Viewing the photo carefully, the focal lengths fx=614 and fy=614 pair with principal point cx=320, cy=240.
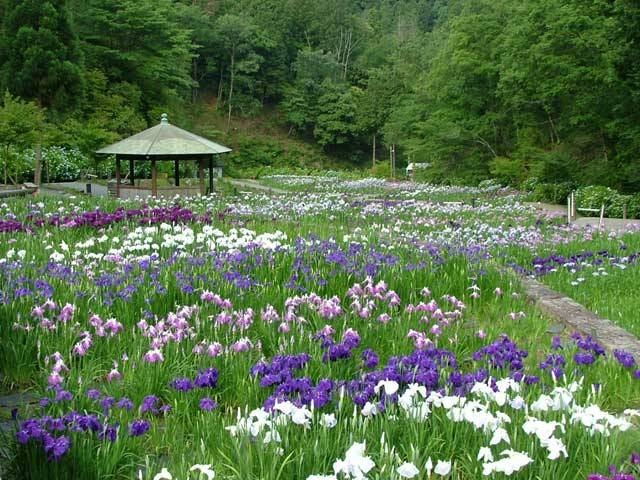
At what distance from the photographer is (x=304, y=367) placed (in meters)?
3.24

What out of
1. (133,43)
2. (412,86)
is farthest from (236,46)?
(412,86)

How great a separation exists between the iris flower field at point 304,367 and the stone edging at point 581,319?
0.13 metres

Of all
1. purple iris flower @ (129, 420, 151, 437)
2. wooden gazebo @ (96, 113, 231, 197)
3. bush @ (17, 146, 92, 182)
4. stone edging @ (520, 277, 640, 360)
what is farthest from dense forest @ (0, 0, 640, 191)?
purple iris flower @ (129, 420, 151, 437)

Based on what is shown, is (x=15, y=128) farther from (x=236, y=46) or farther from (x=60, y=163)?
(x=236, y=46)

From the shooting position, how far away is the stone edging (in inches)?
172

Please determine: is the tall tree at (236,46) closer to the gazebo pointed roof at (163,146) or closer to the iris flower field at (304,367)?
the gazebo pointed roof at (163,146)

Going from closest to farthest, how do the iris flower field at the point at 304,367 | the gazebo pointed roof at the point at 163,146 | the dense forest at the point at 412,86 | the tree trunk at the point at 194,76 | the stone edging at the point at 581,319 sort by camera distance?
1. the iris flower field at the point at 304,367
2. the stone edging at the point at 581,319
3. the gazebo pointed roof at the point at 163,146
4. the dense forest at the point at 412,86
5. the tree trunk at the point at 194,76

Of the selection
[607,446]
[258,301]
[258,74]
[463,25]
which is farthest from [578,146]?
[258,74]

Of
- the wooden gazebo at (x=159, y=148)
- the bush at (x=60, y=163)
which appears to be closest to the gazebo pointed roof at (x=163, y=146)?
the wooden gazebo at (x=159, y=148)

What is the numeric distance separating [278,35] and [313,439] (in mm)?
67388

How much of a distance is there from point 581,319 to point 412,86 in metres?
35.8

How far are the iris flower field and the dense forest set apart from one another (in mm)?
15828

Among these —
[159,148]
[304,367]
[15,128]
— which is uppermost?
[15,128]

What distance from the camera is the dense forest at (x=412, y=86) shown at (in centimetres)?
2119
